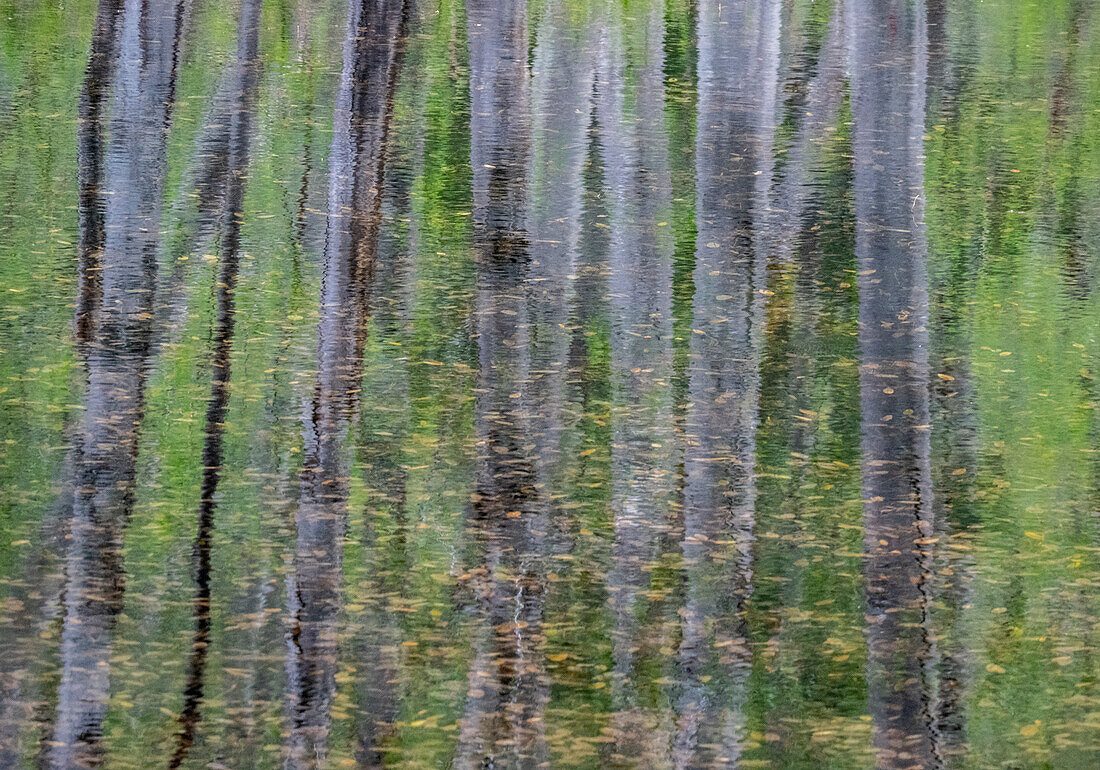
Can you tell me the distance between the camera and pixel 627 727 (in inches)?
32.1

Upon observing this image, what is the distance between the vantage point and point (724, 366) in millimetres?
1020

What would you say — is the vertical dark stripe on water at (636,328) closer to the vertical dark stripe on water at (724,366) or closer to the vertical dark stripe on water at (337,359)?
the vertical dark stripe on water at (724,366)

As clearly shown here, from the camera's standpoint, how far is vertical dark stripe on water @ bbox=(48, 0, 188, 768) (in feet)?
2.72

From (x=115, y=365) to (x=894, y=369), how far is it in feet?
Result: 2.53

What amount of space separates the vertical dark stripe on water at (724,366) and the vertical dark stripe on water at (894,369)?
107 mm

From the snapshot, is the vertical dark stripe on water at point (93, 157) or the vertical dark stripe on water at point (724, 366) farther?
the vertical dark stripe on water at point (93, 157)

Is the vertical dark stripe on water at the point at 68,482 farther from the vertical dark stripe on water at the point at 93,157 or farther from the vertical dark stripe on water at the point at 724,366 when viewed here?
the vertical dark stripe on water at the point at 724,366

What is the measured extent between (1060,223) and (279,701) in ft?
3.11

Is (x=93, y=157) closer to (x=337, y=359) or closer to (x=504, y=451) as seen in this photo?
(x=337, y=359)

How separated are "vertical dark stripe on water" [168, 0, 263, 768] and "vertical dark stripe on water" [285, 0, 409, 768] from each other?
0.07 metres

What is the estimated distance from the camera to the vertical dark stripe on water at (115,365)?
0.83 meters

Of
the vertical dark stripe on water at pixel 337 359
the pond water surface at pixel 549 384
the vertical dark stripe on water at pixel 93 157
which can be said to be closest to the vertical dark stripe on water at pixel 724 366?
the pond water surface at pixel 549 384

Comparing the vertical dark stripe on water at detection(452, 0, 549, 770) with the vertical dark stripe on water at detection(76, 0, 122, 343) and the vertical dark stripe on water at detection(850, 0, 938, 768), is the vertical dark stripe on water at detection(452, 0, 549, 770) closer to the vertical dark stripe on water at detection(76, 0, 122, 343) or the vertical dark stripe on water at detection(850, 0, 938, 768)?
the vertical dark stripe on water at detection(850, 0, 938, 768)

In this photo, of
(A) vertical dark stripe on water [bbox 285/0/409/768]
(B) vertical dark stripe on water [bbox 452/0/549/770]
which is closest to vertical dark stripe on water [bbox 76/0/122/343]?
(A) vertical dark stripe on water [bbox 285/0/409/768]
